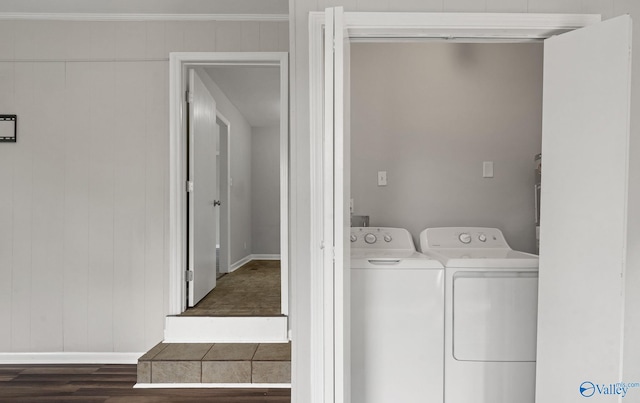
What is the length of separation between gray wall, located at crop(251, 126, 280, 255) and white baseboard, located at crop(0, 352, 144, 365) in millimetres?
4217

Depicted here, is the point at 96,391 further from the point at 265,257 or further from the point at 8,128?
the point at 265,257

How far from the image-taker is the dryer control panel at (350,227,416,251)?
2.49 meters

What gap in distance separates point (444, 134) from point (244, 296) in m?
2.32

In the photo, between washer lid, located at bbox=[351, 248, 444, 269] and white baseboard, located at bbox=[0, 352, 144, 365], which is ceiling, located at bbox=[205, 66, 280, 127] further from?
white baseboard, located at bbox=[0, 352, 144, 365]

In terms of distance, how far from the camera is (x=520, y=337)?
Answer: 2.11 metres

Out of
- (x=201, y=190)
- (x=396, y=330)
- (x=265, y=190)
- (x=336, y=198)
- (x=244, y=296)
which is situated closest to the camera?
(x=336, y=198)

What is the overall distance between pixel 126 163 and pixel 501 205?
280 centimetres

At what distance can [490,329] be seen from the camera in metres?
2.11

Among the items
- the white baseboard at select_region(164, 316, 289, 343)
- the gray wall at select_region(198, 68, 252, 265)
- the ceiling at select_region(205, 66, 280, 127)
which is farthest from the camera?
the gray wall at select_region(198, 68, 252, 265)

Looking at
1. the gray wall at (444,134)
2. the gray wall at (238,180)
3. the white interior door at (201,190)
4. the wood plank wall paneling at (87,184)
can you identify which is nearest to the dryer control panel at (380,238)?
the gray wall at (444,134)


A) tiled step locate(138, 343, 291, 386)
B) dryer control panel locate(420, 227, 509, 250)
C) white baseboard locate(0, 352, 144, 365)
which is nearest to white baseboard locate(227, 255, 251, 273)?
white baseboard locate(0, 352, 144, 365)

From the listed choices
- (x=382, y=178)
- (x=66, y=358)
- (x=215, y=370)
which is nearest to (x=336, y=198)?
(x=382, y=178)

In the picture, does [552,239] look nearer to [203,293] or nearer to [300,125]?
[300,125]

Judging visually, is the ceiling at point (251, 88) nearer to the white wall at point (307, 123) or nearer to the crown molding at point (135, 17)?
the crown molding at point (135, 17)
